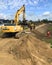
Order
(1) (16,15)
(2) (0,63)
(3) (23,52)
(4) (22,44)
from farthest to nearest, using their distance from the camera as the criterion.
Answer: (1) (16,15)
(4) (22,44)
(3) (23,52)
(2) (0,63)

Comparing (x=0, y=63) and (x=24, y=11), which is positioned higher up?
(x=24, y=11)

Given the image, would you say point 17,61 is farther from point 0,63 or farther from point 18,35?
point 18,35

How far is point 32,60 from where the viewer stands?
14.2 m

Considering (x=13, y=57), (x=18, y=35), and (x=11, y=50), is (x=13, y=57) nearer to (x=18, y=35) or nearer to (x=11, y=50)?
(x=11, y=50)

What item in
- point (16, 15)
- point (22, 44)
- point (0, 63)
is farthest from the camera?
point (16, 15)

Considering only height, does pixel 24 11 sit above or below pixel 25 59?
above

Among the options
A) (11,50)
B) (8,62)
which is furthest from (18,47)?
(8,62)

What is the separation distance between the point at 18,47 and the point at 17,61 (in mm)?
3162

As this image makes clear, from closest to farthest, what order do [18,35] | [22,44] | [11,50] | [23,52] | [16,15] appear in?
[23,52] → [11,50] → [22,44] → [18,35] → [16,15]

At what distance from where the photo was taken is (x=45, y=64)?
13969mm

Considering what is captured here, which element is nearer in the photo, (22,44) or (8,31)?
(22,44)

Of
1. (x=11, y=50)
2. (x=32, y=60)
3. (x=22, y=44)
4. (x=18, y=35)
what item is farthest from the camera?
(x=18, y=35)

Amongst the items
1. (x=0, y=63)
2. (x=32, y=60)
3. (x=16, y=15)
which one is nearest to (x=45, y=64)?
(x=32, y=60)

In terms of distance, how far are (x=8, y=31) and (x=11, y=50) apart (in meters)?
11.1
